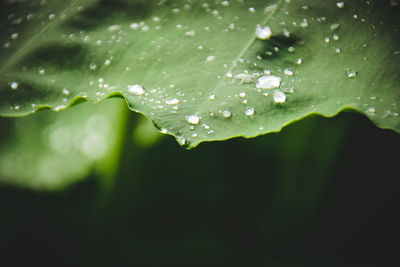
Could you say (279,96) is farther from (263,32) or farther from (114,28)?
(114,28)

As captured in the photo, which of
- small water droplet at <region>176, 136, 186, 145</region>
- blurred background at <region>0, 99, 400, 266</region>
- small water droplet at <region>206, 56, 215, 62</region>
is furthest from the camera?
blurred background at <region>0, 99, 400, 266</region>

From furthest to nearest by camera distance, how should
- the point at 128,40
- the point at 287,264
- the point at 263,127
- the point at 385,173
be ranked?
the point at 287,264
the point at 385,173
the point at 128,40
the point at 263,127

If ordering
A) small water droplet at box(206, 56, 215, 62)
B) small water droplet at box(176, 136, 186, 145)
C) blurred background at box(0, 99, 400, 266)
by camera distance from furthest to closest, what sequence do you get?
blurred background at box(0, 99, 400, 266) → small water droplet at box(206, 56, 215, 62) → small water droplet at box(176, 136, 186, 145)

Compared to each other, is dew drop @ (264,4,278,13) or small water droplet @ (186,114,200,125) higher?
dew drop @ (264,4,278,13)

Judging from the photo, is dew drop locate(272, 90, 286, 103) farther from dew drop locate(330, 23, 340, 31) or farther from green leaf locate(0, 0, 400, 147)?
dew drop locate(330, 23, 340, 31)

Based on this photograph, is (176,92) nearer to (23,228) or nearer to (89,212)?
(89,212)

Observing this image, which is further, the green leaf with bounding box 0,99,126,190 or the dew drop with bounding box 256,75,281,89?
the green leaf with bounding box 0,99,126,190

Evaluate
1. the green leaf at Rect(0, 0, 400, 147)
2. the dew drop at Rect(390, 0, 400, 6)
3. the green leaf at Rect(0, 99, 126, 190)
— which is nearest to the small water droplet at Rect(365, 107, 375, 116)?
Answer: the green leaf at Rect(0, 0, 400, 147)

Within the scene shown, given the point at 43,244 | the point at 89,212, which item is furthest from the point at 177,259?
the point at 43,244
